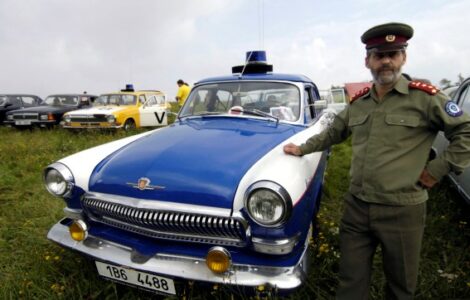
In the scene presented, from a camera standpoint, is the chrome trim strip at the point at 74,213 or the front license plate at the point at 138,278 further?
the chrome trim strip at the point at 74,213

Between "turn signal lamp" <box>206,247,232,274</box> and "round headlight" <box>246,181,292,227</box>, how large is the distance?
0.28 metres

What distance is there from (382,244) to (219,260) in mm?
977

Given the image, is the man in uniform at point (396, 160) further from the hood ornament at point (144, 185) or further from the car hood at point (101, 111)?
the car hood at point (101, 111)

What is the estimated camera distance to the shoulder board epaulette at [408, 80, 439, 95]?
79.0 inches

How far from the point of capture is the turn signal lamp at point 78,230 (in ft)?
8.64

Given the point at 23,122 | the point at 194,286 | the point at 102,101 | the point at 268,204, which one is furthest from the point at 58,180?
the point at 23,122

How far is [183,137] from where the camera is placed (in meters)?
3.06

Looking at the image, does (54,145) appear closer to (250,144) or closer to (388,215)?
(250,144)

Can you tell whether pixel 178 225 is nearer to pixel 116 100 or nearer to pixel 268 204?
pixel 268 204

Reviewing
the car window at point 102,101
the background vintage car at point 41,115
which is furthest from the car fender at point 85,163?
the background vintage car at point 41,115

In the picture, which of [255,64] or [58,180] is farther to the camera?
[255,64]

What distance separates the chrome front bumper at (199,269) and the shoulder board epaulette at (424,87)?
123 centimetres

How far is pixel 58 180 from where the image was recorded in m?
2.79

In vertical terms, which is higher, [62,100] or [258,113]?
[62,100]
